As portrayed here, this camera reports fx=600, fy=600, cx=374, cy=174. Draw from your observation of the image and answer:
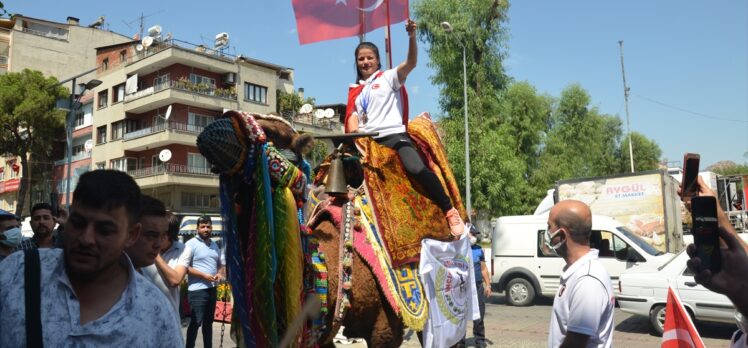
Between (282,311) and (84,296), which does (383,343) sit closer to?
(282,311)

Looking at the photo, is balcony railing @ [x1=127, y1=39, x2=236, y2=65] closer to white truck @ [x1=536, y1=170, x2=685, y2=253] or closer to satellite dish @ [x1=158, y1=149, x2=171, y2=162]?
satellite dish @ [x1=158, y1=149, x2=171, y2=162]

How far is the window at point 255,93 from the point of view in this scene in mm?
41750

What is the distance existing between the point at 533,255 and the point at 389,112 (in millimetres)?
11519

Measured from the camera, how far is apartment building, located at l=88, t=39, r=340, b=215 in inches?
1487

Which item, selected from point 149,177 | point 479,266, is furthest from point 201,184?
point 479,266

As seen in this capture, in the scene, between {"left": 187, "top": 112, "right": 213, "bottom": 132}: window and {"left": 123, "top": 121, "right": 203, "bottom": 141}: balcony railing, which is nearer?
{"left": 123, "top": 121, "right": 203, "bottom": 141}: balcony railing

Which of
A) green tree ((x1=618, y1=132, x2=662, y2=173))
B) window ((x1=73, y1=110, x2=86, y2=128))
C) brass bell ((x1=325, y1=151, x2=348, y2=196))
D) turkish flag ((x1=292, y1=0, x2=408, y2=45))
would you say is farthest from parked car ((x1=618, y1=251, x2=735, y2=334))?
green tree ((x1=618, y1=132, x2=662, y2=173))

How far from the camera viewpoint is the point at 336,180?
436cm

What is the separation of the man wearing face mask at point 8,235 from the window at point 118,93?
39250 millimetres

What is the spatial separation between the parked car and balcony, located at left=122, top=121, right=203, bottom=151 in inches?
1219

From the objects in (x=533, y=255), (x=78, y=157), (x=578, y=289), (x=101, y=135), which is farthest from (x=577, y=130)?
(x=578, y=289)

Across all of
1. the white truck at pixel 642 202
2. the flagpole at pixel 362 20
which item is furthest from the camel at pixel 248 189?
the white truck at pixel 642 202

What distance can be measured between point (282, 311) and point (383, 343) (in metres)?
1.47

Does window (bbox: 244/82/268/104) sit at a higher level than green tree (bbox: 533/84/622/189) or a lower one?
higher
